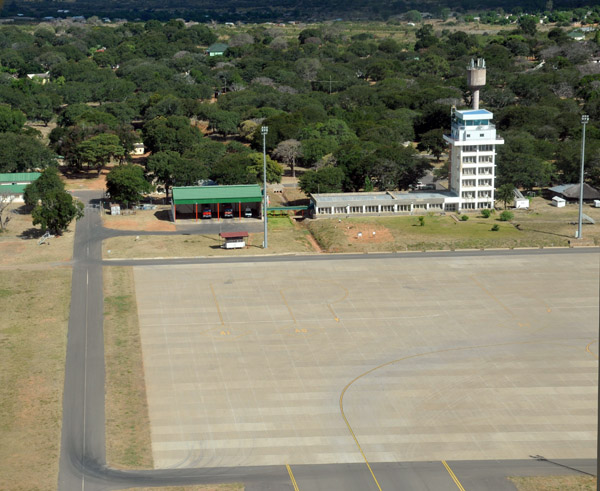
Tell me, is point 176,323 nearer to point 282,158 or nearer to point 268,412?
point 268,412

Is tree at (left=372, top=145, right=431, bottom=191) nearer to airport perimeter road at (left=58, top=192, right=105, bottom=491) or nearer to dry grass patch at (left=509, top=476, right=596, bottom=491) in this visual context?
airport perimeter road at (left=58, top=192, right=105, bottom=491)

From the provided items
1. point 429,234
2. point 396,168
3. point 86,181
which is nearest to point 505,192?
point 396,168

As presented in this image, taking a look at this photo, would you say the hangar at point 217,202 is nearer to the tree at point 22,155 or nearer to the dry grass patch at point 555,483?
the tree at point 22,155

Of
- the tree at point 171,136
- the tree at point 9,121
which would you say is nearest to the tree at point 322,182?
the tree at point 171,136

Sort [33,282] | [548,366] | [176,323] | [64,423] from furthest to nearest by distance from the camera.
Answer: [33,282] < [176,323] < [548,366] < [64,423]

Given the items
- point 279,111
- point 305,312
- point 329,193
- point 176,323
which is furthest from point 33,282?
point 279,111

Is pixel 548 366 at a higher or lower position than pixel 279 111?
lower
